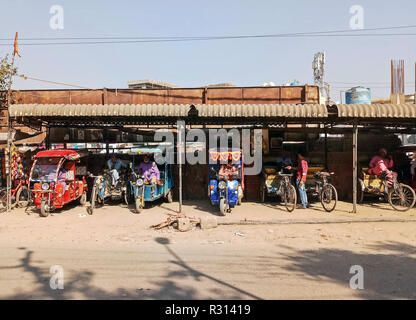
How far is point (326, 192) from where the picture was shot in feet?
34.6

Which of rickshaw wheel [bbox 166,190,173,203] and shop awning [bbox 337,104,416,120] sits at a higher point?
shop awning [bbox 337,104,416,120]

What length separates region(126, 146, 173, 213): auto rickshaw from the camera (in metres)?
10.6

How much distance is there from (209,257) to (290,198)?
5.37 metres

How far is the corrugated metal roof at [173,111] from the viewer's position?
10219 mm

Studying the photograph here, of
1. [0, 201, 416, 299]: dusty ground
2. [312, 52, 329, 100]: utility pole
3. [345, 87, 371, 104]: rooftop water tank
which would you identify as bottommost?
[0, 201, 416, 299]: dusty ground

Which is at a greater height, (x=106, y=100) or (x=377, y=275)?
(x=106, y=100)

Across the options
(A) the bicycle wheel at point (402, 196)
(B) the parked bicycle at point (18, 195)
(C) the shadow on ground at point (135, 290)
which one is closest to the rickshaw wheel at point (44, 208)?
(B) the parked bicycle at point (18, 195)

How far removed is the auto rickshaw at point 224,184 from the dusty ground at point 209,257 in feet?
1.75

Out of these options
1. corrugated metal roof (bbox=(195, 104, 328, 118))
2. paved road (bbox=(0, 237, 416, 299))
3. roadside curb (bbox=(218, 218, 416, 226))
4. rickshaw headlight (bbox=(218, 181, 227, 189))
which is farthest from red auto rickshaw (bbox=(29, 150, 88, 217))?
roadside curb (bbox=(218, 218, 416, 226))

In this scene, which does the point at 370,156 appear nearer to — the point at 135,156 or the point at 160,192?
the point at 160,192

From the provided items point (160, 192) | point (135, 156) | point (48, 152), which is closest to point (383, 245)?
point (160, 192)

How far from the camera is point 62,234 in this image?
802 cm

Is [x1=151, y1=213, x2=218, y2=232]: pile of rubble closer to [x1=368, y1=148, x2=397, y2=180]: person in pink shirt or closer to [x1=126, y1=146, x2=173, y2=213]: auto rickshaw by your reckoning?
[x1=126, y1=146, x2=173, y2=213]: auto rickshaw
